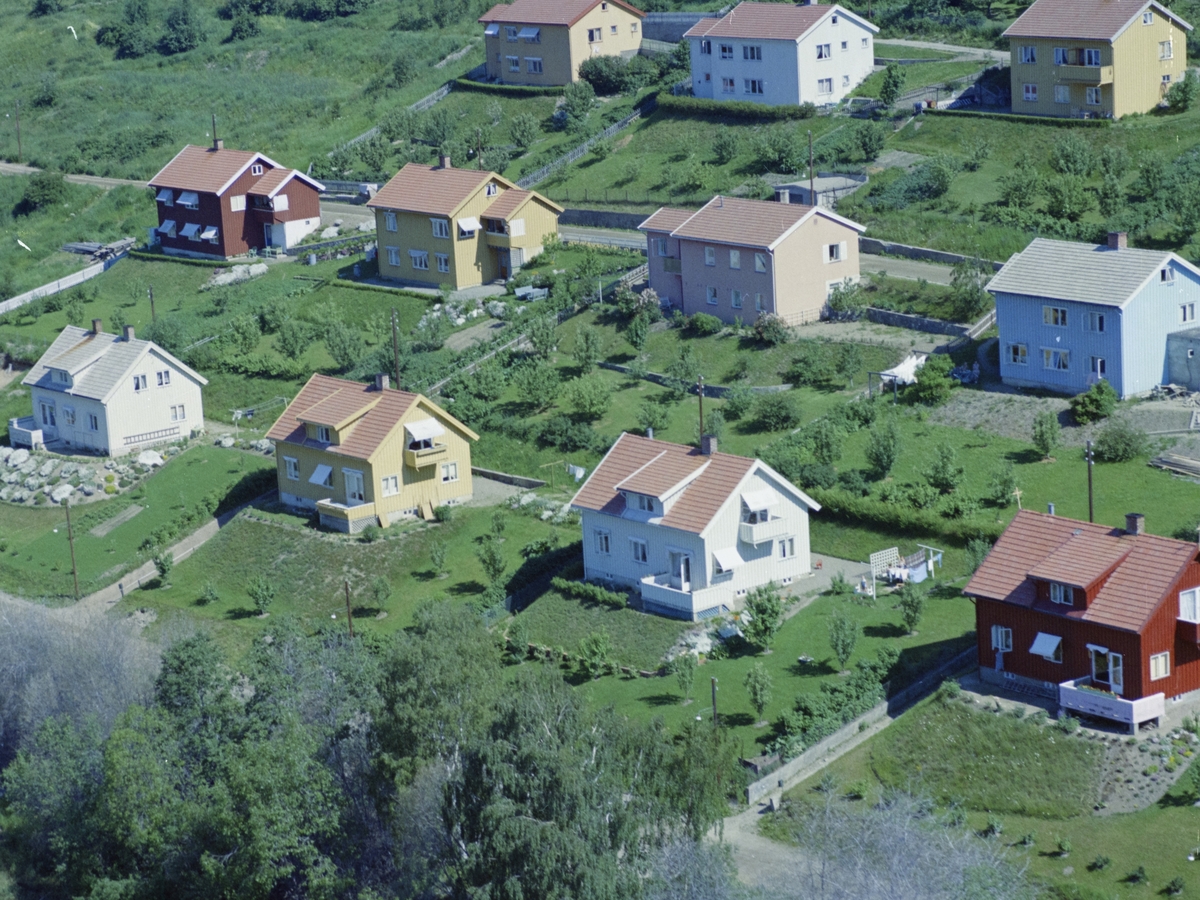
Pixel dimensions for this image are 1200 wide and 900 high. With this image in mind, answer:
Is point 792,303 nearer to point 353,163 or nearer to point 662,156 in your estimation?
point 662,156

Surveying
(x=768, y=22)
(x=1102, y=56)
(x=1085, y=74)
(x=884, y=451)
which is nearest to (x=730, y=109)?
(x=768, y=22)

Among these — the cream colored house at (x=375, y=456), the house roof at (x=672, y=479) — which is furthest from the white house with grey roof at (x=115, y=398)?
the house roof at (x=672, y=479)

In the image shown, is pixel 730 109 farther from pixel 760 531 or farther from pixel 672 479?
pixel 760 531

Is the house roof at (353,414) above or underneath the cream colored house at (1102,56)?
underneath

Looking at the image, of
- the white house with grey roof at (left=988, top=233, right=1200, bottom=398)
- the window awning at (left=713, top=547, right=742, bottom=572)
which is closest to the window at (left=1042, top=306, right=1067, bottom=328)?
the white house with grey roof at (left=988, top=233, right=1200, bottom=398)

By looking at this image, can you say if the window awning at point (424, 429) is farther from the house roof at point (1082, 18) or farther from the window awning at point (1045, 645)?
the house roof at point (1082, 18)

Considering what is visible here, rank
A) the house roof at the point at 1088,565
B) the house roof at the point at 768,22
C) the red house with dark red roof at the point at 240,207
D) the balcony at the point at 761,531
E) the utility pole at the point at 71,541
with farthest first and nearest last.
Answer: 1. the red house with dark red roof at the point at 240,207
2. the house roof at the point at 768,22
3. the utility pole at the point at 71,541
4. the balcony at the point at 761,531
5. the house roof at the point at 1088,565

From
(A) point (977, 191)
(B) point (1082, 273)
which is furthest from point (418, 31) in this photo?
(B) point (1082, 273)
